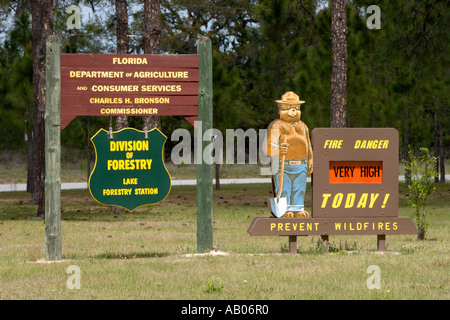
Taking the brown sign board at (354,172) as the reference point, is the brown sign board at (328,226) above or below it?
below

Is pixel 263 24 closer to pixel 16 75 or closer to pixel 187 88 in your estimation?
pixel 16 75

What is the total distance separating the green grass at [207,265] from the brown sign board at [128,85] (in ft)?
7.56

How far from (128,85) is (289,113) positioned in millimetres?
2581

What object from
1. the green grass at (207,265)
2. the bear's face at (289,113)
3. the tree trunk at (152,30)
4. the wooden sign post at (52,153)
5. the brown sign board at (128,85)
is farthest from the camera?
the tree trunk at (152,30)

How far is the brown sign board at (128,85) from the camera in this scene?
10492 millimetres

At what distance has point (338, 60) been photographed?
58.1 ft

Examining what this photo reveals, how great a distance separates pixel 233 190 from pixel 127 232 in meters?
13.7

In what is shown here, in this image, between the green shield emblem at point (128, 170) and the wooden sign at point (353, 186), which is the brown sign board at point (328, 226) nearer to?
the wooden sign at point (353, 186)

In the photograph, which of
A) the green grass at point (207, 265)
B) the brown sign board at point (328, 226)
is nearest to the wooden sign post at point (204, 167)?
the green grass at point (207, 265)

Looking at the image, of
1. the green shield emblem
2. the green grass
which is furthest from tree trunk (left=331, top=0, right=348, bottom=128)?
the green shield emblem

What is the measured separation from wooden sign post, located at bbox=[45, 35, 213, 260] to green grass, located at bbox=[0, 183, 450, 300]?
0.88 m

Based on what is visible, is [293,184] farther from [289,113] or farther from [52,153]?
[52,153]

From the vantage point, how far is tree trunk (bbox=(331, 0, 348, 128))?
17.4 meters

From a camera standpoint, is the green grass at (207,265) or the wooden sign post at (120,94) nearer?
the green grass at (207,265)
